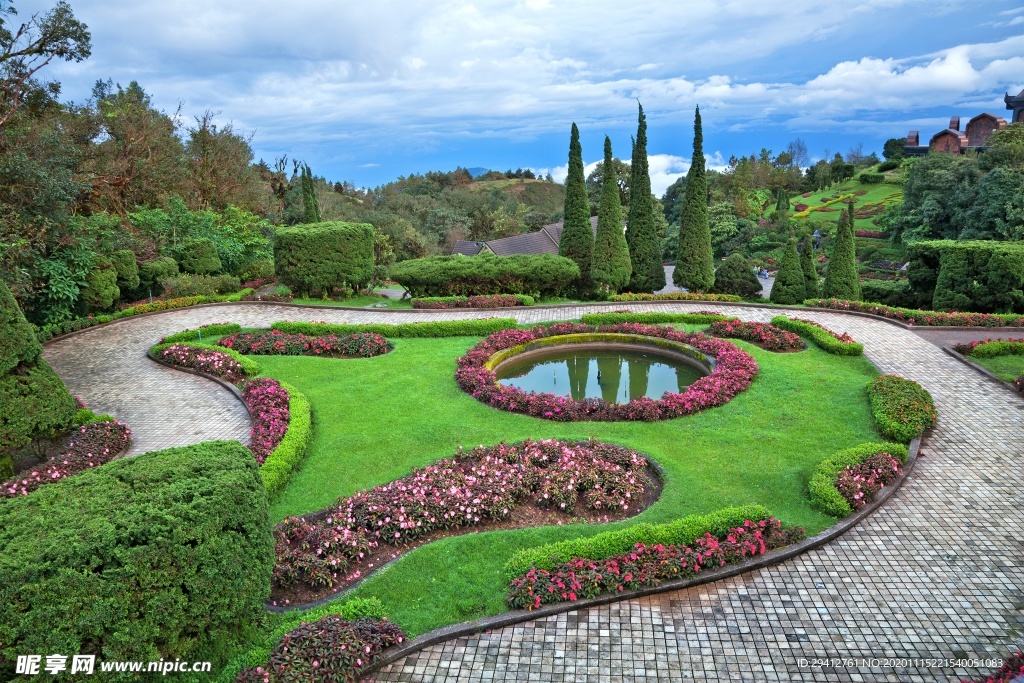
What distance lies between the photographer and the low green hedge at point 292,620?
5246 millimetres

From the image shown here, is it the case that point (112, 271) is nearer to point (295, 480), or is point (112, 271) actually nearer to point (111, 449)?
point (111, 449)

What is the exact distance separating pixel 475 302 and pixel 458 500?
1211cm

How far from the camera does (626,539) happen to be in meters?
6.93

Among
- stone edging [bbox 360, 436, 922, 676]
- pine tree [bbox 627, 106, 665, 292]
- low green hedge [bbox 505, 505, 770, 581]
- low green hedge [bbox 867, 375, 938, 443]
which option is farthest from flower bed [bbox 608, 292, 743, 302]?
low green hedge [bbox 505, 505, 770, 581]

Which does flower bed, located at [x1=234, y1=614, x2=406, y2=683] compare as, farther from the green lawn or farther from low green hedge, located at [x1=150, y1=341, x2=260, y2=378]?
low green hedge, located at [x1=150, y1=341, x2=260, y2=378]

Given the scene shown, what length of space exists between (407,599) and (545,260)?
16333 millimetres

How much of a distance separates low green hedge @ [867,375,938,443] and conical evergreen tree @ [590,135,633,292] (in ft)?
37.4

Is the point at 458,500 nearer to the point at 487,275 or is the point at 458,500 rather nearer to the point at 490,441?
the point at 490,441

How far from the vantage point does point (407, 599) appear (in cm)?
643

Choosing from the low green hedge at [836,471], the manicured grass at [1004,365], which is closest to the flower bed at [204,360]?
the low green hedge at [836,471]

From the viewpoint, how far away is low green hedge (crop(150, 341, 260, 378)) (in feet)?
44.3

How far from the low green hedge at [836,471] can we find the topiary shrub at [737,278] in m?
16.6

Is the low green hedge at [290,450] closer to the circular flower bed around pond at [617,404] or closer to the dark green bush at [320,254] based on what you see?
the circular flower bed around pond at [617,404]

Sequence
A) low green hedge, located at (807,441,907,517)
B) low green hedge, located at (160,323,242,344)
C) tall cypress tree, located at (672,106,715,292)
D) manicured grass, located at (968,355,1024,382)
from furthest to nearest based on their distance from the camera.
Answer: tall cypress tree, located at (672,106,715,292), low green hedge, located at (160,323,242,344), manicured grass, located at (968,355,1024,382), low green hedge, located at (807,441,907,517)
